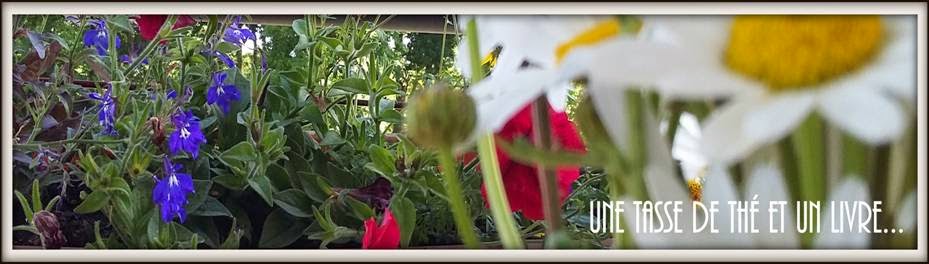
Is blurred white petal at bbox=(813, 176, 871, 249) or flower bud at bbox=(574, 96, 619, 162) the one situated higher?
flower bud at bbox=(574, 96, 619, 162)

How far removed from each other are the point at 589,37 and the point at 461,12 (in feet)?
0.29

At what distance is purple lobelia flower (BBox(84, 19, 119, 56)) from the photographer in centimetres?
35

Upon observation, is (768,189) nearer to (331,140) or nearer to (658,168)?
(658,168)

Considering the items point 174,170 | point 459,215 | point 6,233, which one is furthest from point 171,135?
point 459,215

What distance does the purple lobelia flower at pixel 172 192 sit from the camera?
13.0 inches

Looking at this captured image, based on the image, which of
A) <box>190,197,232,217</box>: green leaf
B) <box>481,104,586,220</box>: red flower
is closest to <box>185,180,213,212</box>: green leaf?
<box>190,197,232,217</box>: green leaf

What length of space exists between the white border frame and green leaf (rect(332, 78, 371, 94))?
0.15 m

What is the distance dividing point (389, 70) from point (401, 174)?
0.05 m

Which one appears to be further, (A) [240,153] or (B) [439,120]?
(A) [240,153]

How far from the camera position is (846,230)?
0.13 m

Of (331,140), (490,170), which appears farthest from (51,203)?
(490,170)

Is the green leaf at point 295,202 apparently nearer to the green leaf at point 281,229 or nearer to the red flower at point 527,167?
the green leaf at point 281,229

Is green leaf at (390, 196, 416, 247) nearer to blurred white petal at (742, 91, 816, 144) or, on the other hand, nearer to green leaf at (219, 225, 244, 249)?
green leaf at (219, 225, 244, 249)

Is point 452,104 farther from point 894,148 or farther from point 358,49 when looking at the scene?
point 358,49
